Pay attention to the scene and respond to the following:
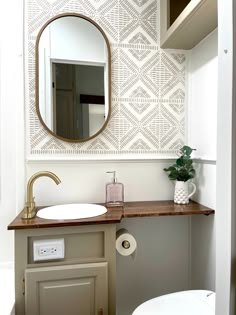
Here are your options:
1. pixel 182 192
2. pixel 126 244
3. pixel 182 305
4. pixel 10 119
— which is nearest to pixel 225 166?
pixel 182 305

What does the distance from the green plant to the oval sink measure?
49cm

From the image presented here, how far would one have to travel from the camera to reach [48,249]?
1160 millimetres

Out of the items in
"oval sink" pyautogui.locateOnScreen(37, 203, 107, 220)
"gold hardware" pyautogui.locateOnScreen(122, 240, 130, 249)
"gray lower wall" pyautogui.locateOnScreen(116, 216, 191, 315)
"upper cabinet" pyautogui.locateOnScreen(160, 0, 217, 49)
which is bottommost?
"gray lower wall" pyautogui.locateOnScreen(116, 216, 191, 315)

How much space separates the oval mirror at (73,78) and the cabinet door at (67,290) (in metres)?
0.74

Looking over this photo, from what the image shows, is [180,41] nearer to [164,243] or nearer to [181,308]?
[164,243]

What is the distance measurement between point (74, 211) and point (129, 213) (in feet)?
1.17

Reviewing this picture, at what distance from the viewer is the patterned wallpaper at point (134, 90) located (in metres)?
1.53

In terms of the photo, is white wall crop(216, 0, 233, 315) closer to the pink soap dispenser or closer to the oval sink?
the oval sink

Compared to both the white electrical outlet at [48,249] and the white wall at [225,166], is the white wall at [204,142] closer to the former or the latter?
the white electrical outlet at [48,249]

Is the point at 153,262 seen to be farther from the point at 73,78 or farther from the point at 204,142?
the point at 73,78

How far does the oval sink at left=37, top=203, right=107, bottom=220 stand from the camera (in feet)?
4.60

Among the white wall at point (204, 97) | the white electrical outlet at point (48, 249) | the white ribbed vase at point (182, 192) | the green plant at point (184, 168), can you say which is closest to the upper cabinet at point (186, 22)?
the white wall at point (204, 97)

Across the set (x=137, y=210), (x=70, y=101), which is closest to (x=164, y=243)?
(x=137, y=210)

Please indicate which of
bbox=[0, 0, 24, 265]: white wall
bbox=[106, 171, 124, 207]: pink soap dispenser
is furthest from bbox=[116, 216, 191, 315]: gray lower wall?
bbox=[0, 0, 24, 265]: white wall
